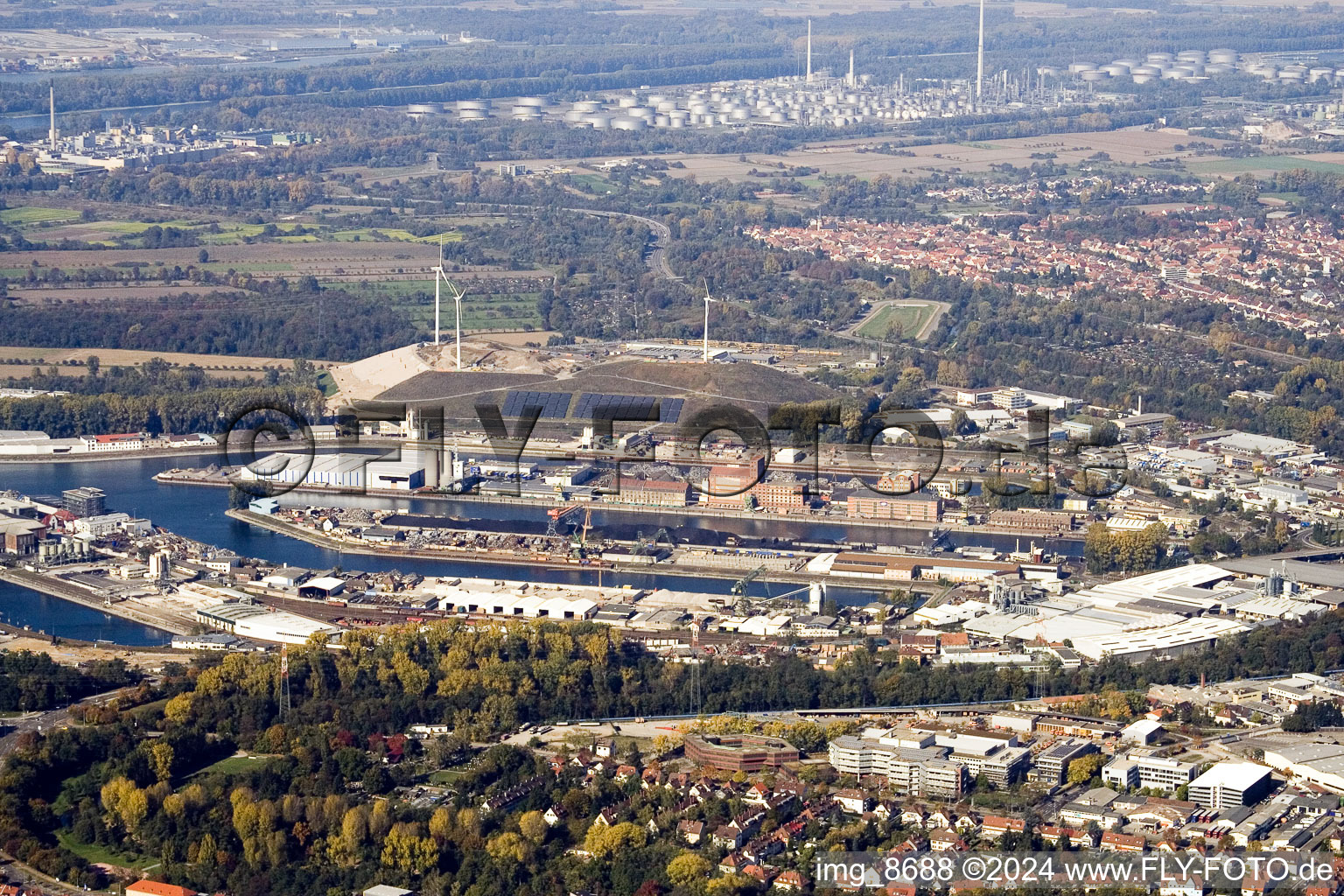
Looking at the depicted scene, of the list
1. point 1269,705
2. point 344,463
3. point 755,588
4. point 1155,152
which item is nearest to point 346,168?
point 1155,152

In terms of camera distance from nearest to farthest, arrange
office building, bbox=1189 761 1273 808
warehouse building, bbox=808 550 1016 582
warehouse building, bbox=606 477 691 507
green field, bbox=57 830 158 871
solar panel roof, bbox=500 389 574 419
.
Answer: green field, bbox=57 830 158 871, office building, bbox=1189 761 1273 808, warehouse building, bbox=808 550 1016 582, warehouse building, bbox=606 477 691 507, solar panel roof, bbox=500 389 574 419

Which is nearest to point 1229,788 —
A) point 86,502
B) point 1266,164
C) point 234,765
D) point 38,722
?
point 234,765

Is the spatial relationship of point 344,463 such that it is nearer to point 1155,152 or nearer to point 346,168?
point 346,168

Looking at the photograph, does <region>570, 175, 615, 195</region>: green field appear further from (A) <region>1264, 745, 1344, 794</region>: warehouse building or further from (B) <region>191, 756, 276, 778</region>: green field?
(A) <region>1264, 745, 1344, 794</region>: warehouse building

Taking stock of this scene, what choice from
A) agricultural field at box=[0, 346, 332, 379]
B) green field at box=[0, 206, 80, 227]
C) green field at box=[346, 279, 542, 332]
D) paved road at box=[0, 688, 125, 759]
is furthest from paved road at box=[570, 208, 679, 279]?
paved road at box=[0, 688, 125, 759]

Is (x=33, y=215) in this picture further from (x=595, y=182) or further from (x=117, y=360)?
(x=117, y=360)

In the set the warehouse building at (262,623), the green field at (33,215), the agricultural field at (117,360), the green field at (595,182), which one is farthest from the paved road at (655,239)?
the warehouse building at (262,623)
